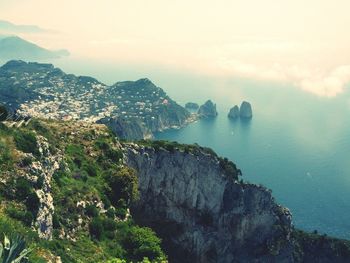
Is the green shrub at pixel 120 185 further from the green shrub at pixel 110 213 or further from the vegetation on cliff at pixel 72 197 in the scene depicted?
the green shrub at pixel 110 213

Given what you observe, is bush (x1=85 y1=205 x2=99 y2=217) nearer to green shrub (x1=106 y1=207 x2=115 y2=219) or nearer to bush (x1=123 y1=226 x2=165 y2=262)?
green shrub (x1=106 y1=207 x2=115 y2=219)

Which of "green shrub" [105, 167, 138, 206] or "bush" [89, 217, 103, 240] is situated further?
"green shrub" [105, 167, 138, 206]

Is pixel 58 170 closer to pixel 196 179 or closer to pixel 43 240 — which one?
pixel 43 240

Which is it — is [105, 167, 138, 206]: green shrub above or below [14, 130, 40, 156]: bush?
below

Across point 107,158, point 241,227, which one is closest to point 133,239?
point 107,158

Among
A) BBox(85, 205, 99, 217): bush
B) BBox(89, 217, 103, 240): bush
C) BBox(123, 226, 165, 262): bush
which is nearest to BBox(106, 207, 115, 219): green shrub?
BBox(85, 205, 99, 217): bush

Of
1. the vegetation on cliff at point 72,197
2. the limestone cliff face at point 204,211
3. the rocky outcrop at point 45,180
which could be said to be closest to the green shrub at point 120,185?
the vegetation on cliff at point 72,197
